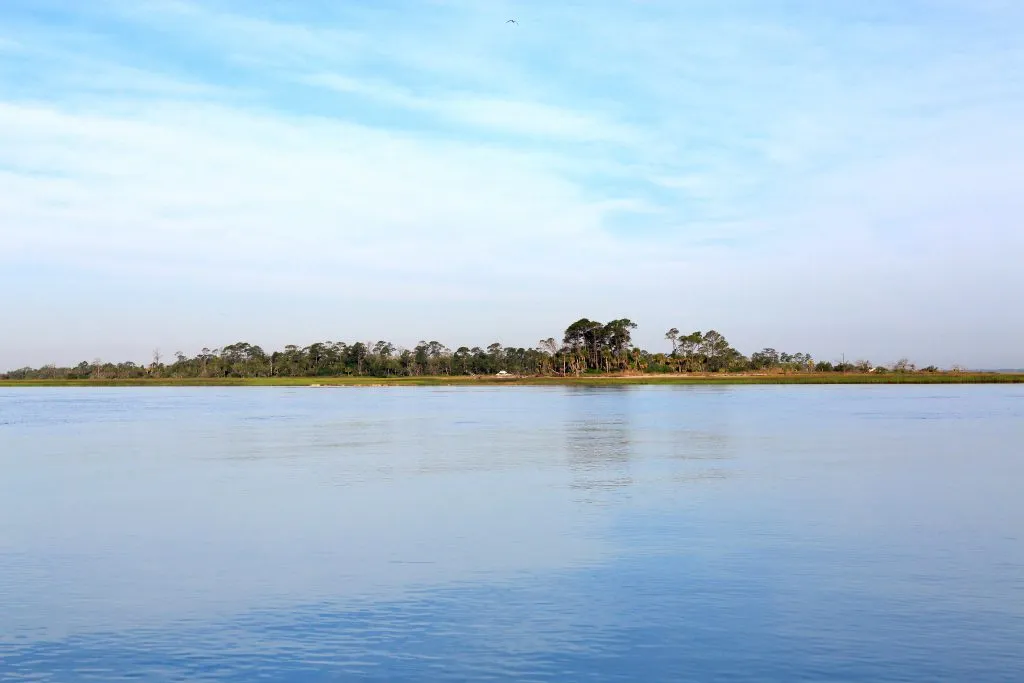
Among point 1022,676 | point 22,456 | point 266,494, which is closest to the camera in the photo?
point 1022,676

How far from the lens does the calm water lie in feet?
40.6

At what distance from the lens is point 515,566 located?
18.0 metres

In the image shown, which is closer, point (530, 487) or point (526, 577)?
point (526, 577)


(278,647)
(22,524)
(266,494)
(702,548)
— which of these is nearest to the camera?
(278,647)

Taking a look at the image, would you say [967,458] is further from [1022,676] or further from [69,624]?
[69,624]

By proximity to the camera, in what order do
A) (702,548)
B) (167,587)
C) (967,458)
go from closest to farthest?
(167,587)
(702,548)
(967,458)

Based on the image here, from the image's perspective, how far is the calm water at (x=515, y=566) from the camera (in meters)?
12.4

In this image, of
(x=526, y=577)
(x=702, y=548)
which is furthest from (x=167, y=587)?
(x=702, y=548)

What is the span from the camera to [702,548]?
767 inches

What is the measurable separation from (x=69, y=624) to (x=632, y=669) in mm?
8889

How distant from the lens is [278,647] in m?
12.9

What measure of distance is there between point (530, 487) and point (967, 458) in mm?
20114

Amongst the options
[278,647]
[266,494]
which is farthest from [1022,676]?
[266,494]

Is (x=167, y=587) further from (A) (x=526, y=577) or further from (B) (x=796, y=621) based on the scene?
A: (B) (x=796, y=621)
